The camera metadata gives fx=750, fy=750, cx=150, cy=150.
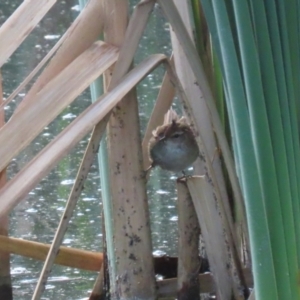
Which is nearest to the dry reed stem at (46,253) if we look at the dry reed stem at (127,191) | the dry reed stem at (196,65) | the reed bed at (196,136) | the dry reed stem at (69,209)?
the reed bed at (196,136)

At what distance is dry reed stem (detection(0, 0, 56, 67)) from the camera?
1008mm

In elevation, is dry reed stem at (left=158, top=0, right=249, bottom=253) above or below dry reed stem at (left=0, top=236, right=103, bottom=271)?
above

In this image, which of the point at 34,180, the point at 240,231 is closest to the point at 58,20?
the point at 240,231

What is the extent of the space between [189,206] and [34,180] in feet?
1.27

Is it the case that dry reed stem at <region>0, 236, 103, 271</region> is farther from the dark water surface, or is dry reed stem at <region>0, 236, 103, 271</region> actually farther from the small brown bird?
the small brown bird

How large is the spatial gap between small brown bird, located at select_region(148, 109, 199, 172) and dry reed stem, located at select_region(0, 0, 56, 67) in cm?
35

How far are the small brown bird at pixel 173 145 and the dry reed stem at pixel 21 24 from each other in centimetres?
35

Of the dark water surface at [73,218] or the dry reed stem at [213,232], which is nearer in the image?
the dry reed stem at [213,232]

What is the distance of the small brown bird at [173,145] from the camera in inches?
50.4

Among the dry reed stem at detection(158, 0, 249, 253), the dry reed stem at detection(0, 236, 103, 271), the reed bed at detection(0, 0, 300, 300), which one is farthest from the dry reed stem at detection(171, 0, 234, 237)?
the dry reed stem at detection(0, 236, 103, 271)

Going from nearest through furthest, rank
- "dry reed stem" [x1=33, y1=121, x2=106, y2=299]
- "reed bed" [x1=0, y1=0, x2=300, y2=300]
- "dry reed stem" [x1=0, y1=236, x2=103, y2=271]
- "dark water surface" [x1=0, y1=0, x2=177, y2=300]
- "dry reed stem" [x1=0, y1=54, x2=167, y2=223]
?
"reed bed" [x1=0, y1=0, x2=300, y2=300] < "dry reed stem" [x1=0, y1=54, x2=167, y2=223] < "dry reed stem" [x1=33, y1=121, x2=106, y2=299] < "dry reed stem" [x1=0, y1=236, x2=103, y2=271] < "dark water surface" [x1=0, y1=0, x2=177, y2=300]

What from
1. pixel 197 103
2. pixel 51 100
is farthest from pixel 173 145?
pixel 51 100

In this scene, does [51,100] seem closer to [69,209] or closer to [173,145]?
[69,209]

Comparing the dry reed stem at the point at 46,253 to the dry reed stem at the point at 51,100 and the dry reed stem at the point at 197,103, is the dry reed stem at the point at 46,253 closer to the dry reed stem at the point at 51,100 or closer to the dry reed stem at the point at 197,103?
the dry reed stem at the point at 197,103
